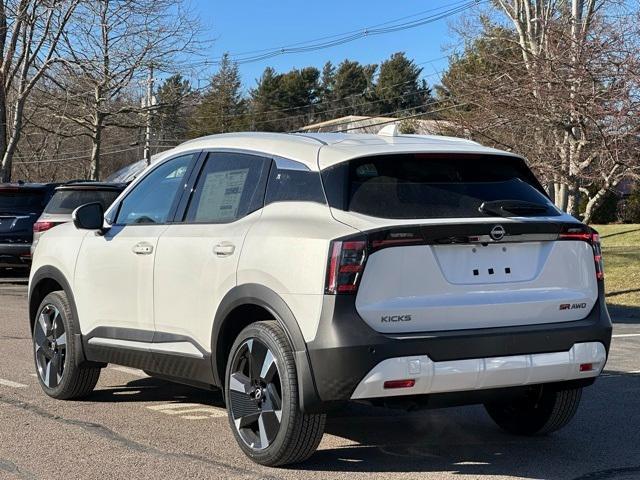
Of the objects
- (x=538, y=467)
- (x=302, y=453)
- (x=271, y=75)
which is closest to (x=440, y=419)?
(x=538, y=467)

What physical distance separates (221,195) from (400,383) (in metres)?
1.81

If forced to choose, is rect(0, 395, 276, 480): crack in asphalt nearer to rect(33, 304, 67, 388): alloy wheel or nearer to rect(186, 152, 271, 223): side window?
rect(33, 304, 67, 388): alloy wheel

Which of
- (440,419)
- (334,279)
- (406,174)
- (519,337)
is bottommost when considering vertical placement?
(440,419)

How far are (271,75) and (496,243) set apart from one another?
85823 mm

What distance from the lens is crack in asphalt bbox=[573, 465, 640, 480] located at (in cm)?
518

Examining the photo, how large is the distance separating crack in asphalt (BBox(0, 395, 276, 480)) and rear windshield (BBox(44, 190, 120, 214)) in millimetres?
8981

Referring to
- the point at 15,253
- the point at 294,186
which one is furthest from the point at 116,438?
the point at 15,253

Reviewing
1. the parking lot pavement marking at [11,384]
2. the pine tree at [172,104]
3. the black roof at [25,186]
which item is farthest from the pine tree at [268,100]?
the parking lot pavement marking at [11,384]

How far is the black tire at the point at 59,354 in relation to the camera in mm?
7009

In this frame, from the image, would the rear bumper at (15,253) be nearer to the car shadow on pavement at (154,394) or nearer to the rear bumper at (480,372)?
the car shadow on pavement at (154,394)

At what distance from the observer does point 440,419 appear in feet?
22.3

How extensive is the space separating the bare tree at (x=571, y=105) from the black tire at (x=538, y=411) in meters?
9.23

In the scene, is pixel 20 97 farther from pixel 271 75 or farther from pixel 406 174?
pixel 271 75

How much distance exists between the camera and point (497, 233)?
507 centimetres
